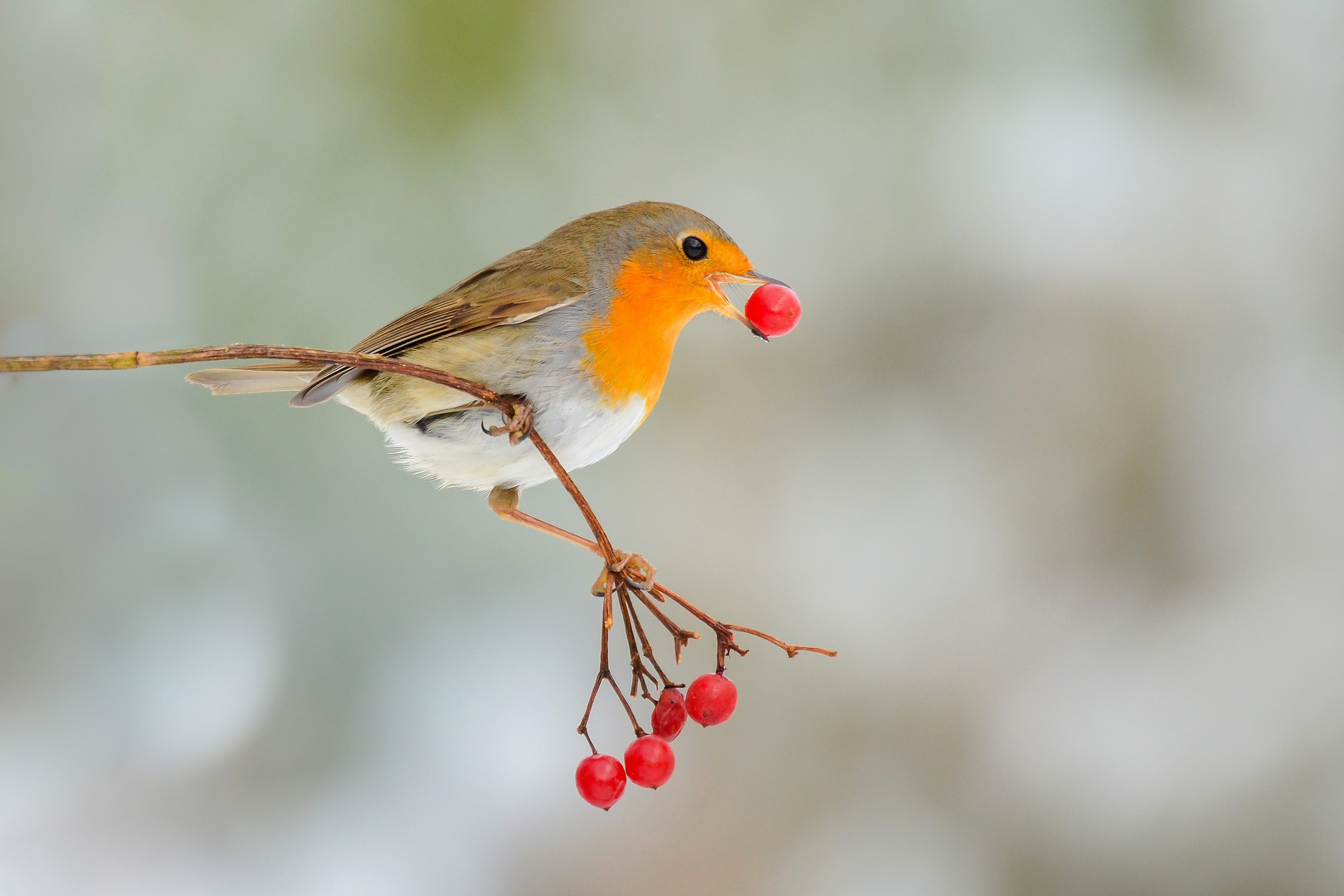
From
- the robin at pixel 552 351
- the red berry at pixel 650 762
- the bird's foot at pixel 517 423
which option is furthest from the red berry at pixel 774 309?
the red berry at pixel 650 762

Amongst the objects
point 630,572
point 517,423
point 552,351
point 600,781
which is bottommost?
point 600,781

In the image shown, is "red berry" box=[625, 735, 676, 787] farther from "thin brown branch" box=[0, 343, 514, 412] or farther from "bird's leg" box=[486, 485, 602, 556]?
"thin brown branch" box=[0, 343, 514, 412]

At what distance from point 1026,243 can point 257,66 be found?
2430 mm

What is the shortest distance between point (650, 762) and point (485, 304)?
81 centimetres

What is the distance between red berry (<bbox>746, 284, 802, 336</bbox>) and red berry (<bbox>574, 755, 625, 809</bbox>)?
27.5 inches

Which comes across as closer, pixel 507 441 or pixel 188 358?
pixel 188 358

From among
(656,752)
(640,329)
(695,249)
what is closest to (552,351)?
(640,329)

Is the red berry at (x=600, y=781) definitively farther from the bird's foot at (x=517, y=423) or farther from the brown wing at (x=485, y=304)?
the brown wing at (x=485, y=304)

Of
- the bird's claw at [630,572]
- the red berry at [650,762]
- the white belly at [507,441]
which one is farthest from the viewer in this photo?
the white belly at [507,441]

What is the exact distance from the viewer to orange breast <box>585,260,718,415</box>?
166 cm

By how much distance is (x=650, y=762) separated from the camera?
1486 millimetres

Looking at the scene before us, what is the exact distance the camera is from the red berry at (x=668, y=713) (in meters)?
1.53

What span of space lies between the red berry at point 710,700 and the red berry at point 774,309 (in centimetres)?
53

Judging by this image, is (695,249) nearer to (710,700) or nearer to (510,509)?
(510,509)
